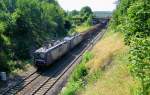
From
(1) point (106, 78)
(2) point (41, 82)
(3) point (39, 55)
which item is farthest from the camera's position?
(3) point (39, 55)

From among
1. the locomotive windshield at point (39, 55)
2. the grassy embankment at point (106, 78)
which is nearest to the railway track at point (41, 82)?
the locomotive windshield at point (39, 55)

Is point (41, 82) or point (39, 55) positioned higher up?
point (39, 55)

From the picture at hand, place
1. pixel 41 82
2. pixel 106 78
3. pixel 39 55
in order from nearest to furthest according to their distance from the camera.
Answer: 1. pixel 106 78
2. pixel 41 82
3. pixel 39 55

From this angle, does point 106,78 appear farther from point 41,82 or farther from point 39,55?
point 39,55

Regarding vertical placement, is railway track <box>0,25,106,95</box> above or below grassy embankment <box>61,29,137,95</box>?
below

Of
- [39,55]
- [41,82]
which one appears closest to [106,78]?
[41,82]

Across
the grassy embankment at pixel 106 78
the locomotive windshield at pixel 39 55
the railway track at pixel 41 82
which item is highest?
the grassy embankment at pixel 106 78

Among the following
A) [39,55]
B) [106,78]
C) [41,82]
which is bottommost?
[41,82]

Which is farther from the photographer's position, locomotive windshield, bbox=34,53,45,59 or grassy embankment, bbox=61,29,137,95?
locomotive windshield, bbox=34,53,45,59

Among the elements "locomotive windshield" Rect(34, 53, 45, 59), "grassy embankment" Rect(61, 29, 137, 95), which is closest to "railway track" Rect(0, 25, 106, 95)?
"locomotive windshield" Rect(34, 53, 45, 59)

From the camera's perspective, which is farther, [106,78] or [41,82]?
[41,82]

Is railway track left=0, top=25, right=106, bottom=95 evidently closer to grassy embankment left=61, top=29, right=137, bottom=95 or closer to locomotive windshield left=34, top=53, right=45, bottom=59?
locomotive windshield left=34, top=53, right=45, bottom=59

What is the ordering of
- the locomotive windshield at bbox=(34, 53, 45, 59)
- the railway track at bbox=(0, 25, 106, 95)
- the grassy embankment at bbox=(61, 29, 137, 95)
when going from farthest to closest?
the locomotive windshield at bbox=(34, 53, 45, 59), the railway track at bbox=(0, 25, 106, 95), the grassy embankment at bbox=(61, 29, 137, 95)

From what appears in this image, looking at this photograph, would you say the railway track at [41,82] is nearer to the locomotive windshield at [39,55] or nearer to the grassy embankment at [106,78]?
the locomotive windshield at [39,55]
